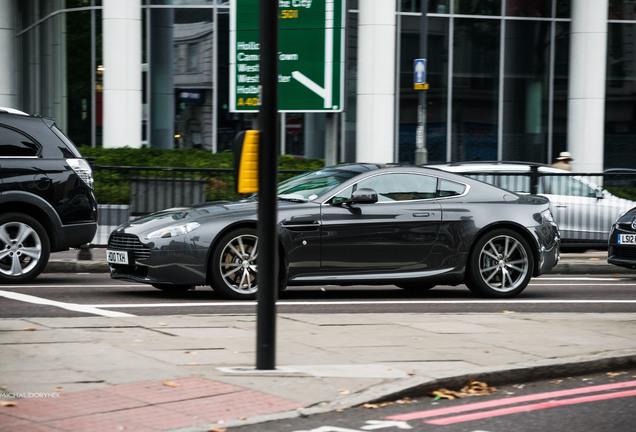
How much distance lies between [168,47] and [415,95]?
620 cm

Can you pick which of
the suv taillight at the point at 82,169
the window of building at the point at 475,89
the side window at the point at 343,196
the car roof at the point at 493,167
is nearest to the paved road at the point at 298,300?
the side window at the point at 343,196

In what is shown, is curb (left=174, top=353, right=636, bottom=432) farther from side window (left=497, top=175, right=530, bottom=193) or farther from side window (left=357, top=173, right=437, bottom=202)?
side window (left=497, top=175, right=530, bottom=193)

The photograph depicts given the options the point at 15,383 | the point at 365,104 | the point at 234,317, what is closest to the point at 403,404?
the point at 15,383

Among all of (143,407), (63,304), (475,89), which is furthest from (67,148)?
(475,89)

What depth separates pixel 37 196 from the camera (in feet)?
38.3

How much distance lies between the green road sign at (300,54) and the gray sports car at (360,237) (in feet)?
11.6

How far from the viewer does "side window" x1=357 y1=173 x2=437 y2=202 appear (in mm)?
11070

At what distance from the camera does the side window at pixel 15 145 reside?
11703 millimetres

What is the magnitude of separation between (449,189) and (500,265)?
3.33ft

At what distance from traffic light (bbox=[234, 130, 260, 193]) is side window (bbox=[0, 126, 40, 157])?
19.6ft

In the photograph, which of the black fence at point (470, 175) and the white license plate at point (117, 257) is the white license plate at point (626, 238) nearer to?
the black fence at point (470, 175)

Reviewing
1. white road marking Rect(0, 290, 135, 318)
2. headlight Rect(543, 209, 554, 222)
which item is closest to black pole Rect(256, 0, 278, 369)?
white road marking Rect(0, 290, 135, 318)

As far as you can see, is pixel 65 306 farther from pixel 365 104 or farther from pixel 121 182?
pixel 365 104

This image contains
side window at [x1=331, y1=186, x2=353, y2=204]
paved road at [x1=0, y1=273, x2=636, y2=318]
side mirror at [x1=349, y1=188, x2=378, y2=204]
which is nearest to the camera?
paved road at [x1=0, y1=273, x2=636, y2=318]
